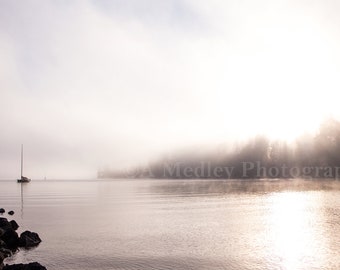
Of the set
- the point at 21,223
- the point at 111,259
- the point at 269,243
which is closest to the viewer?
the point at 111,259

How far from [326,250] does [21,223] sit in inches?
2384

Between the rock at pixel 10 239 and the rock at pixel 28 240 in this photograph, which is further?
the rock at pixel 28 240

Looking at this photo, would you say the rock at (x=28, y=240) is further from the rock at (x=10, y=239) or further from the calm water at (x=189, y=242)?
the calm water at (x=189, y=242)

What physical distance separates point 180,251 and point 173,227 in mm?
21008

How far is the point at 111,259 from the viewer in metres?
42.0

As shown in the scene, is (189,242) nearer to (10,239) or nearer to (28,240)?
(28,240)

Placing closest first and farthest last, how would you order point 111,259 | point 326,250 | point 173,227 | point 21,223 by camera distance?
point 111,259, point 326,250, point 173,227, point 21,223

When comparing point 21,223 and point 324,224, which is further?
point 21,223

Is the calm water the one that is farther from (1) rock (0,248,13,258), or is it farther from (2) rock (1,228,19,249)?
(2) rock (1,228,19,249)

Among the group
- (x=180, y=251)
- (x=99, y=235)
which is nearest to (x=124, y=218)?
(x=99, y=235)

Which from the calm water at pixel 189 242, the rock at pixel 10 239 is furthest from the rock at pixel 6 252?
the rock at pixel 10 239

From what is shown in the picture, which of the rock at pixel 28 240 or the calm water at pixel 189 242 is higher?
the rock at pixel 28 240

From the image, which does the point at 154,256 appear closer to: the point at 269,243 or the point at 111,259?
the point at 111,259

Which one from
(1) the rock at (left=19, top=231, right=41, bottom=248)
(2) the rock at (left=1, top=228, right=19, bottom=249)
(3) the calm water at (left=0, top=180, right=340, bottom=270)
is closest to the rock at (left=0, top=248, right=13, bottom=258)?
(3) the calm water at (left=0, top=180, right=340, bottom=270)
